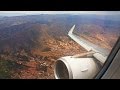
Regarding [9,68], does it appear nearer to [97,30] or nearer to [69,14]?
[69,14]

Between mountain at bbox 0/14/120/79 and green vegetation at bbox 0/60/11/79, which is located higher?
mountain at bbox 0/14/120/79

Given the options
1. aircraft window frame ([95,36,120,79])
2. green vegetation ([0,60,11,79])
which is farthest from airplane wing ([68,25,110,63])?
green vegetation ([0,60,11,79])

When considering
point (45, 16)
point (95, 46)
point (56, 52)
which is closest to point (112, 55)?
point (95, 46)

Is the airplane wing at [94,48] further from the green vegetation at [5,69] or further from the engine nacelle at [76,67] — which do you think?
the green vegetation at [5,69]

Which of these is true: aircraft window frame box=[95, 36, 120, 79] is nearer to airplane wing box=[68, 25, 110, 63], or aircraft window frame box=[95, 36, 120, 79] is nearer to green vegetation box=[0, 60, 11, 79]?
airplane wing box=[68, 25, 110, 63]

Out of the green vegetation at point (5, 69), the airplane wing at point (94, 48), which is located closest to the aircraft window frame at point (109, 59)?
the airplane wing at point (94, 48)

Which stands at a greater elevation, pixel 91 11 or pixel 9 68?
pixel 91 11

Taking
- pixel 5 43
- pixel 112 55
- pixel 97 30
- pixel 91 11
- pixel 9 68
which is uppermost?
pixel 91 11
